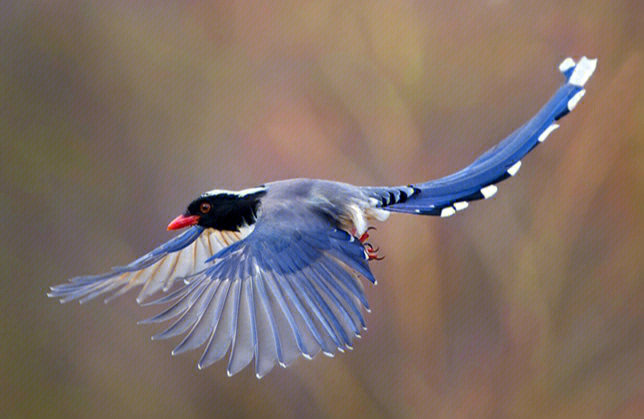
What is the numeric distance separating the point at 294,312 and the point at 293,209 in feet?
0.52

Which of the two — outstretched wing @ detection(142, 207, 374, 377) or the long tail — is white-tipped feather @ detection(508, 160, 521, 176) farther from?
outstretched wing @ detection(142, 207, 374, 377)

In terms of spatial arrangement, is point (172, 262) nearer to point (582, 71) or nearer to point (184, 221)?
point (184, 221)

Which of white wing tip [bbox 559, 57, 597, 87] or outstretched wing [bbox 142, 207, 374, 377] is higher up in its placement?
white wing tip [bbox 559, 57, 597, 87]

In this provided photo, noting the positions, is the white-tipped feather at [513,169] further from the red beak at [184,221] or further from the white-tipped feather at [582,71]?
the red beak at [184,221]

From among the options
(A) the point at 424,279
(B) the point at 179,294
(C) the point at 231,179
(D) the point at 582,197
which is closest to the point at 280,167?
(C) the point at 231,179

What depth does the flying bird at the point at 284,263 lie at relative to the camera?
892 millimetres

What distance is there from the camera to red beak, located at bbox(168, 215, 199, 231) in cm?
105

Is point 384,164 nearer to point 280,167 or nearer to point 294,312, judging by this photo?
point 280,167

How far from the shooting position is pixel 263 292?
0.96 m

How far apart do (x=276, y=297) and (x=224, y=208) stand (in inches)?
6.5

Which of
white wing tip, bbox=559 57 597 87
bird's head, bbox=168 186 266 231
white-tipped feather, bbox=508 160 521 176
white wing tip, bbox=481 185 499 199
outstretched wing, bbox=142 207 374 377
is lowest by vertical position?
outstretched wing, bbox=142 207 374 377

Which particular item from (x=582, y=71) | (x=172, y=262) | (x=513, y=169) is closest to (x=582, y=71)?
(x=582, y=71)

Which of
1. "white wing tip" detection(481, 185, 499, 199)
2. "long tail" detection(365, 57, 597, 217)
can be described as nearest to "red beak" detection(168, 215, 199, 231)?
"long tail" detection(365, 57, 597, 217)

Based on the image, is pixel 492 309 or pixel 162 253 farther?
pixel 492 309
